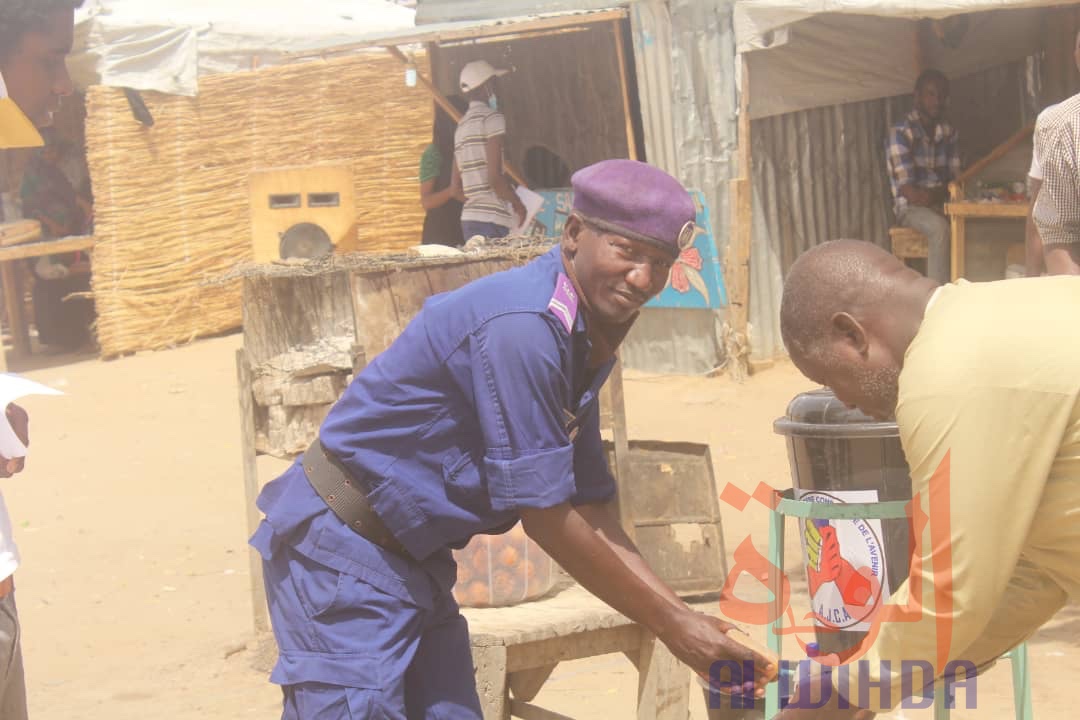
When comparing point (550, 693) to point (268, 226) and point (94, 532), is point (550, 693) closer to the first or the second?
point (94, 532)

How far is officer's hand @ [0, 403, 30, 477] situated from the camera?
313 cm

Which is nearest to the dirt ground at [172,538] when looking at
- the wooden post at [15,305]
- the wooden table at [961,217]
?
the wooden post at [15,305]

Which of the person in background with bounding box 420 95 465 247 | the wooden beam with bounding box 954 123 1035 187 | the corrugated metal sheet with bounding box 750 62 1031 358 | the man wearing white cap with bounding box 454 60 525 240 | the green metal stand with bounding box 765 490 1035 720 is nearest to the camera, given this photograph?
the green metal stand with bounding box 765 490 1035 720

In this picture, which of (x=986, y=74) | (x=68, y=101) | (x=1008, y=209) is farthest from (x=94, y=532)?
(x=986, y=74)

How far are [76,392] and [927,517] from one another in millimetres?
10398

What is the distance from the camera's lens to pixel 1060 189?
14.1 ft

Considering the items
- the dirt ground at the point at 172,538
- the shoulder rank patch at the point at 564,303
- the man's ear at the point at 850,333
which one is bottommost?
the dirt ground at the point at 172,538

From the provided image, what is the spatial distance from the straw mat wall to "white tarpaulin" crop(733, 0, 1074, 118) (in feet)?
15.0

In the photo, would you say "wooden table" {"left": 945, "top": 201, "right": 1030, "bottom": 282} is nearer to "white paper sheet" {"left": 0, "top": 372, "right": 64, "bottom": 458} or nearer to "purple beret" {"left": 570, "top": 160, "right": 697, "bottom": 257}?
"purple beret" {"left": 570, "top": 160, "right": 697, "bottom": 257}

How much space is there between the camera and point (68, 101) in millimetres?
13859

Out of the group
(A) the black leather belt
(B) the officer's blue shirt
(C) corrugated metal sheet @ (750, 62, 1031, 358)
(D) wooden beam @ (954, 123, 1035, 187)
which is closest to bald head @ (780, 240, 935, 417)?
(B) the officer's blue shirt

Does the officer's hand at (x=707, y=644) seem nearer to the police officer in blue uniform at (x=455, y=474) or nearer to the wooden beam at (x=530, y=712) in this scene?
the police officer in blue uniform at (x=455, y=474)

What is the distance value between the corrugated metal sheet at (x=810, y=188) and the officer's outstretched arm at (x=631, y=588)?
7266 millimetres

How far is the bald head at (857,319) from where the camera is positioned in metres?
2.32
